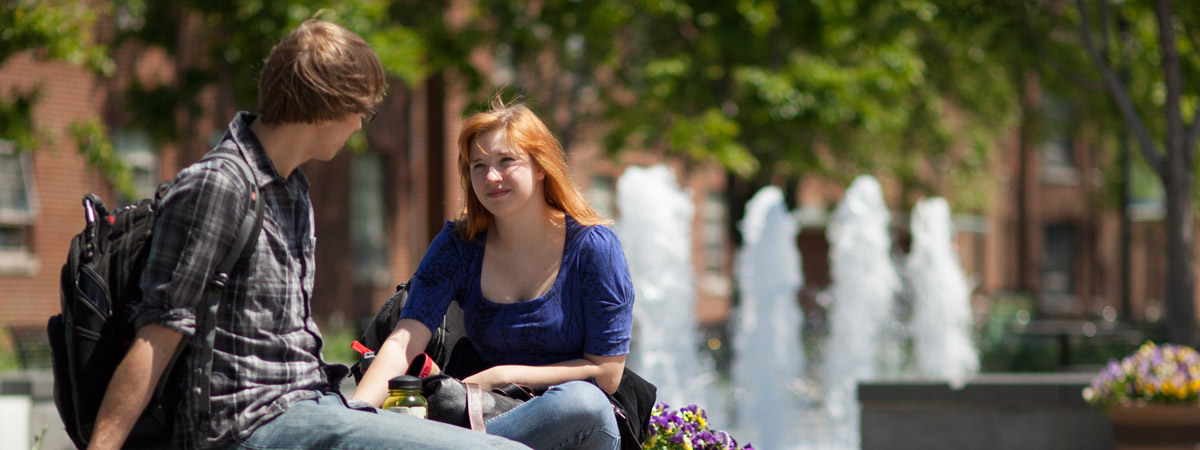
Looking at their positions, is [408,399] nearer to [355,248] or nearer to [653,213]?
[653,213]

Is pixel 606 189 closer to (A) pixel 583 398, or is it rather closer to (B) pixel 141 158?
(B) pixel 141 158

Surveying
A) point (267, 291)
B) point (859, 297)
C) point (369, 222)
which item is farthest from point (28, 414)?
point (369, 222)

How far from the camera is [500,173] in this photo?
10.9 ft

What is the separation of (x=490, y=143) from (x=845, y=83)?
12.8 m

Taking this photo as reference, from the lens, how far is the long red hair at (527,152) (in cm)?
333

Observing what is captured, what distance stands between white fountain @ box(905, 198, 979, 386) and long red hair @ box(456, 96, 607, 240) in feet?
33.3

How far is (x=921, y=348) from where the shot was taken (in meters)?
13.8

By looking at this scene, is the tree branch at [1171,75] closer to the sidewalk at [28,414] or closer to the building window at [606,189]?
the sidewalk at [28,414]

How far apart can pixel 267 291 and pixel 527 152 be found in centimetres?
96

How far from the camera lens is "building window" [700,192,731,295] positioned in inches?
1134

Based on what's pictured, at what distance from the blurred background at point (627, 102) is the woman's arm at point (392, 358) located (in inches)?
174

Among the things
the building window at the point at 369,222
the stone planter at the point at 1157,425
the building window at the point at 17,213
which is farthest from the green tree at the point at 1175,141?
the building window at the point at 369,222

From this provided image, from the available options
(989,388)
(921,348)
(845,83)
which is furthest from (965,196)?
(989,388)

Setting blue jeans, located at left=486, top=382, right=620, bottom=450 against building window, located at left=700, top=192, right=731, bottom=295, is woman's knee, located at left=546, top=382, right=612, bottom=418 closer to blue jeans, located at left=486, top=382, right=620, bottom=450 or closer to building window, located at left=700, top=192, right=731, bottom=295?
blue jeans, located at left=486, top=382, right=620, bottom=450
